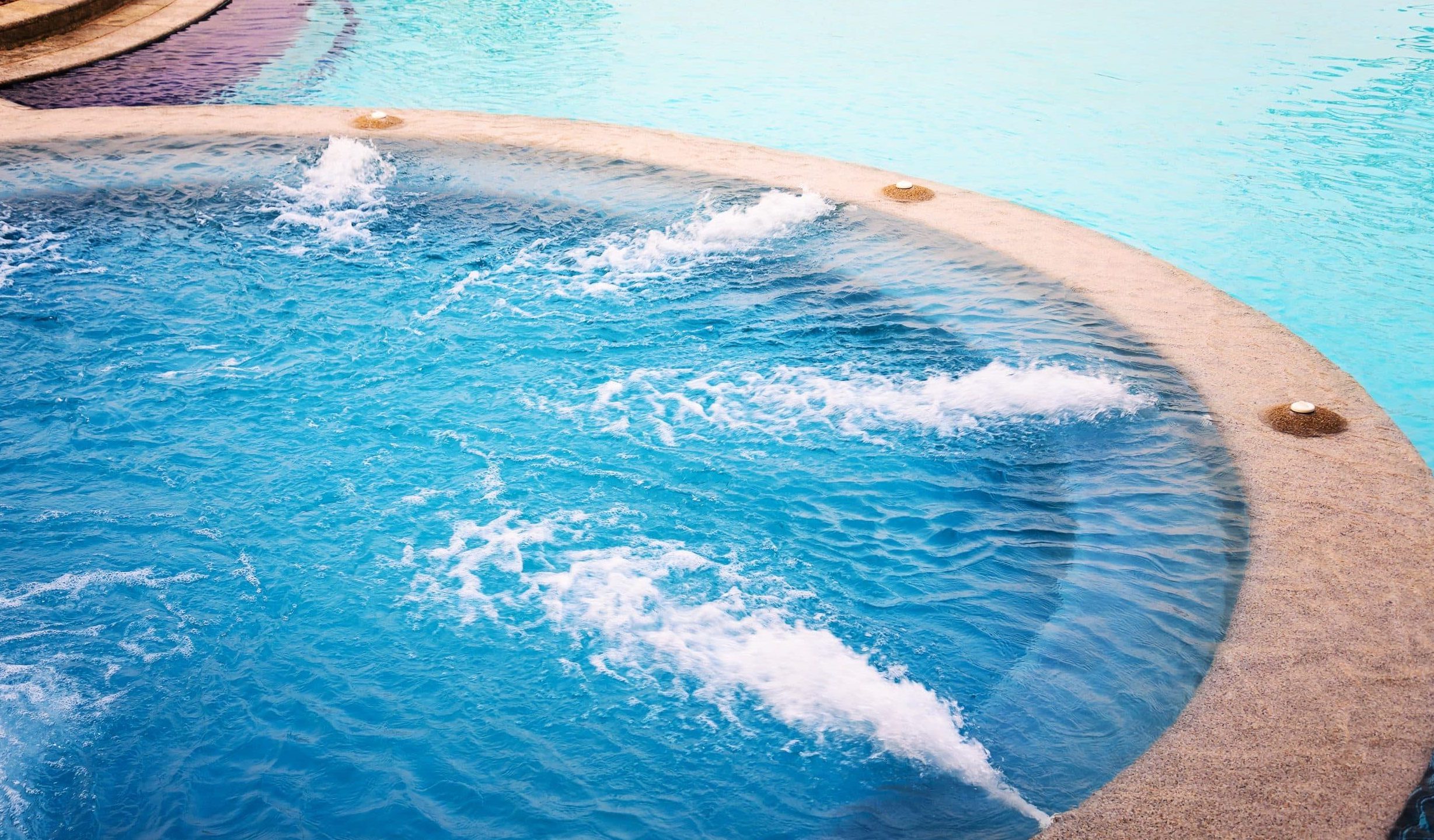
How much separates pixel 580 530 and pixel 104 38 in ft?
32.5

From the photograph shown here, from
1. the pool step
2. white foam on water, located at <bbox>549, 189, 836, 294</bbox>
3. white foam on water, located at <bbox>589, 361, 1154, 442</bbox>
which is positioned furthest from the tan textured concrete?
white foam on water, located at <bbox>589, 361, 1154, 442</bbox>

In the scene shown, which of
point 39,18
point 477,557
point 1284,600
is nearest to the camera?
point 1284,600

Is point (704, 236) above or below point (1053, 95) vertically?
below

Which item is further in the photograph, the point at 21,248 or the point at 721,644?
the point at 21,248

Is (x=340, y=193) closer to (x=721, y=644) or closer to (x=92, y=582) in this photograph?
(x=92, y=582)

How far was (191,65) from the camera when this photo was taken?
10.3m

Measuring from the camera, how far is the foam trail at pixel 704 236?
246 inches

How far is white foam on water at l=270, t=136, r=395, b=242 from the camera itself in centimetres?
668

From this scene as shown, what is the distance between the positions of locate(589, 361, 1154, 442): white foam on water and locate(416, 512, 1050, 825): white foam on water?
3.10 ft

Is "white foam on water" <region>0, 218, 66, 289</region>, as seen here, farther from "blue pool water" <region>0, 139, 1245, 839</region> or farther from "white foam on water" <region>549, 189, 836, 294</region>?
"white foam on water" <region>549, 189, 836, 294</region>

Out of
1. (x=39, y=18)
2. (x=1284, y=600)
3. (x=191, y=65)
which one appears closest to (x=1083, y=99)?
(x=1284, y=600)

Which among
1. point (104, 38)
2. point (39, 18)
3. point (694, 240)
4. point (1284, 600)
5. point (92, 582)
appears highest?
point (39, 18)

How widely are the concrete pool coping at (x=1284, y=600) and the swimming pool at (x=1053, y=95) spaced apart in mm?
1271

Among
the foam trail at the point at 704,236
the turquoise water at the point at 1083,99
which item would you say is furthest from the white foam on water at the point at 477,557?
the turquoise water at the point at 1083,99
